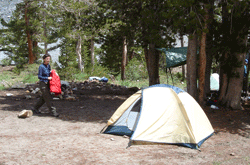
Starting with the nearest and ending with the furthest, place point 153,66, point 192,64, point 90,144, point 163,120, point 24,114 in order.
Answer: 1. point 90,144
2. point 163,120
3. point 24,114
4. point 192,64
5. point 153,66

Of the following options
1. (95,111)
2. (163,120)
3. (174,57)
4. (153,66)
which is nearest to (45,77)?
(95,111)

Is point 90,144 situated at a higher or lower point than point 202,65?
lower

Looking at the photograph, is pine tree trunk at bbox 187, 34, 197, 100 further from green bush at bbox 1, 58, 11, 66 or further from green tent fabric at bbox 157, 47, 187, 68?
green bush at bbox 1, 58, 11, 66

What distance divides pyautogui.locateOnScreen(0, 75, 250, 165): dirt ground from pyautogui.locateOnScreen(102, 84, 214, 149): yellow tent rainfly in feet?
0.66

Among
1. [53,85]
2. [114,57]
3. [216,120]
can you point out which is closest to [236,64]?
[216,120]

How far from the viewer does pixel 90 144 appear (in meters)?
5.52

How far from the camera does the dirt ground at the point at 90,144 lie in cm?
474

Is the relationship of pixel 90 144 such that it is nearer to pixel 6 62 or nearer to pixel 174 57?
pixel 174 57

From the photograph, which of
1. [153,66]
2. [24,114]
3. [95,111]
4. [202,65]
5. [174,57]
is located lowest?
[95,111]

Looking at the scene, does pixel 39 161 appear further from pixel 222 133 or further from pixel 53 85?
pixel 222 133

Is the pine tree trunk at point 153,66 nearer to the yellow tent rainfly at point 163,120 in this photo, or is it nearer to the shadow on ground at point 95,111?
the shadow on ground at point 95,111

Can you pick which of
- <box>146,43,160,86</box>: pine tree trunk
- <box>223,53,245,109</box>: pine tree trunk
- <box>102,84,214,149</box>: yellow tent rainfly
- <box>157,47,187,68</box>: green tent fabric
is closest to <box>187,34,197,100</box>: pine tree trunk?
<box>223,53,245,109</box>: pine tree trunk

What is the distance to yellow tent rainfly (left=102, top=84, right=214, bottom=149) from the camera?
5.70 meters

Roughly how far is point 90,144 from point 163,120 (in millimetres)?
1597
